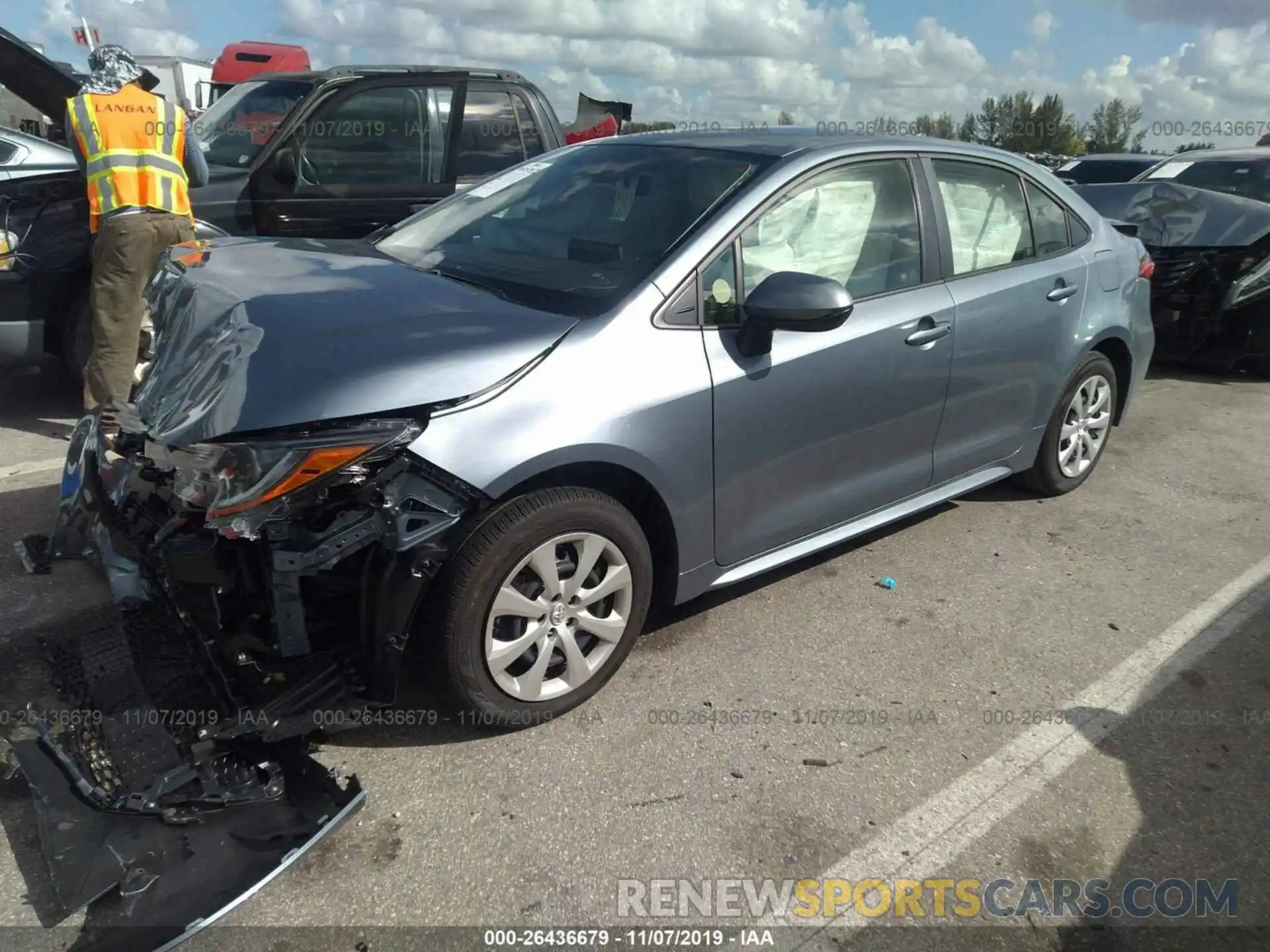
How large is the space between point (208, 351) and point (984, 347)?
2.88 m

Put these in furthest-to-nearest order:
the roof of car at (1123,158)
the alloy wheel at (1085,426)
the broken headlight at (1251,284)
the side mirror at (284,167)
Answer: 1. the roof of car at (1123,158)
2. the broken headlight at (1251,284)
3. the side mirror at (284,167)
4. the alloy wheel at (1085,426)

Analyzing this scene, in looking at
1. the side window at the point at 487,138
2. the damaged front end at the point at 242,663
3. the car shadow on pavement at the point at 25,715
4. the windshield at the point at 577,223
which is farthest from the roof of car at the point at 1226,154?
the car shadow on pavement at the point at 25,715

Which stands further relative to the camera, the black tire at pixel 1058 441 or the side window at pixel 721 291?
the black tire at pixel 1058 441

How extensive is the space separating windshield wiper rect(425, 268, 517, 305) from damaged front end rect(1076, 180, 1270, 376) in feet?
19.7

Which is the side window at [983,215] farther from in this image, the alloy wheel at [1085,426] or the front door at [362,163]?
the front door at [362,163]

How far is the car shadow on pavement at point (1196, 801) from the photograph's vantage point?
232cm

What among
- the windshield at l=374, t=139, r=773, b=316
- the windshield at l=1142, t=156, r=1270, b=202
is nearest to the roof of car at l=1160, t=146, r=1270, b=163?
the windshield at l=1142, t=156, r=1270, b=202

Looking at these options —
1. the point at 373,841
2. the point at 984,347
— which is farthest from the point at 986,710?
the point at 373,841

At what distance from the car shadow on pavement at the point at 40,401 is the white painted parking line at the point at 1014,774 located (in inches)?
183

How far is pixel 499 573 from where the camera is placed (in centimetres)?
258

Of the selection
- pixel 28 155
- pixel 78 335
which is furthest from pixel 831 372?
pixel 28 155

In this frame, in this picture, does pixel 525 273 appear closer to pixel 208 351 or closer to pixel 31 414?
pixel 208 351

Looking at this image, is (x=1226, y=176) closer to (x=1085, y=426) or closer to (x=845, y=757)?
(x=1085, y=426)

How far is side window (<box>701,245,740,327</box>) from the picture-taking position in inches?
118
